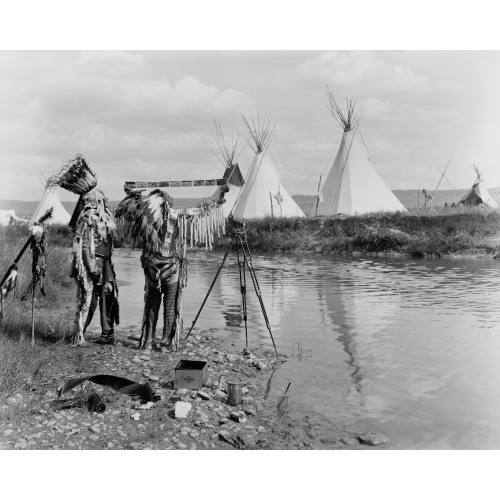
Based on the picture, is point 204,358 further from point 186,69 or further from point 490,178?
point 490,178

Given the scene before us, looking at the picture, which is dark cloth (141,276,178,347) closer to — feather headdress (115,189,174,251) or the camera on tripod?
feather headdress (115,189,174,251)

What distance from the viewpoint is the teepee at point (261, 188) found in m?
5.18

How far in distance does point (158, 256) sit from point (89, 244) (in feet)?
1.83

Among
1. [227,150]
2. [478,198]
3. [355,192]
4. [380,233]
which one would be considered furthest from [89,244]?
[355,192]

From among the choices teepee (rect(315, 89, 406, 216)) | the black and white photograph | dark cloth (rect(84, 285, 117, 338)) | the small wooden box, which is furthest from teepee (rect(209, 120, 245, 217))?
teepee (rect(315, 89, 406, 216))

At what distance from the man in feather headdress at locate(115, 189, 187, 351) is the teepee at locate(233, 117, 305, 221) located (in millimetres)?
1242

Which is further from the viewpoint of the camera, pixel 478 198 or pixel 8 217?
pixel 478 198

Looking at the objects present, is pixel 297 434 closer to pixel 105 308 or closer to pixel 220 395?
pixel 220 395

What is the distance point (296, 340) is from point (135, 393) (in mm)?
2141

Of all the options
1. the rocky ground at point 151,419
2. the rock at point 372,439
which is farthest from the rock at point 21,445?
the rock at point 372,439

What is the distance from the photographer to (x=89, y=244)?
4336 millimetres

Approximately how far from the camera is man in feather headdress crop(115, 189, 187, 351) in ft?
14.5

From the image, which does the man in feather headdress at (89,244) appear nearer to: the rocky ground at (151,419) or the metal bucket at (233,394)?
the rocky ground at (151,419)

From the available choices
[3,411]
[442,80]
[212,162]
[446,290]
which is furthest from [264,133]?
[446,290]
